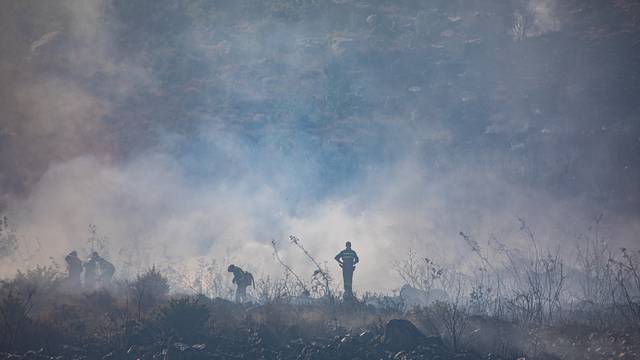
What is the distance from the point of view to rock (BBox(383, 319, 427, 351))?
595 inches

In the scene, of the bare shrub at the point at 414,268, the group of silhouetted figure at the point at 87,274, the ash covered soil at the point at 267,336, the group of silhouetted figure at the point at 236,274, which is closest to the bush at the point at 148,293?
the ash covered soil at the point at 267,336

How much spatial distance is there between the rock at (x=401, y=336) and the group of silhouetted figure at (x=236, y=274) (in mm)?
5170

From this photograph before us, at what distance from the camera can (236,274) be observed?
947 inches

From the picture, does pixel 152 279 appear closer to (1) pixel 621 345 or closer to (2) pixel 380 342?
(2) pixel 380 342

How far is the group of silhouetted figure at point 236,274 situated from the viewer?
22.4m

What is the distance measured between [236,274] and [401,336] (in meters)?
10.3

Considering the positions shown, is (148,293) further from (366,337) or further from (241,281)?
(366,337)

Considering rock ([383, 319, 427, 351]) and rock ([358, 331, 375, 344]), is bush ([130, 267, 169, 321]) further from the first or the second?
rock ([383, 319, 427, 351])

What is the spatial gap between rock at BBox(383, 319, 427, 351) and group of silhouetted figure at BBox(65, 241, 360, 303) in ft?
17.0

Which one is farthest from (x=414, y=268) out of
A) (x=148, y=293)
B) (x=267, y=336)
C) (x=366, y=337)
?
(x=267, y=336)

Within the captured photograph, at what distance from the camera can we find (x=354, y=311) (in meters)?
19.4

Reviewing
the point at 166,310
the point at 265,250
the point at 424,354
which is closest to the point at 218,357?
the point at 166,310

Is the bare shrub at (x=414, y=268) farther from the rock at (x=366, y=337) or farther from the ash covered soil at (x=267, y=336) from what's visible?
the rock at (x=366, y=337)

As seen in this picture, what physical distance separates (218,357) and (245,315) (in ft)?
10.7
